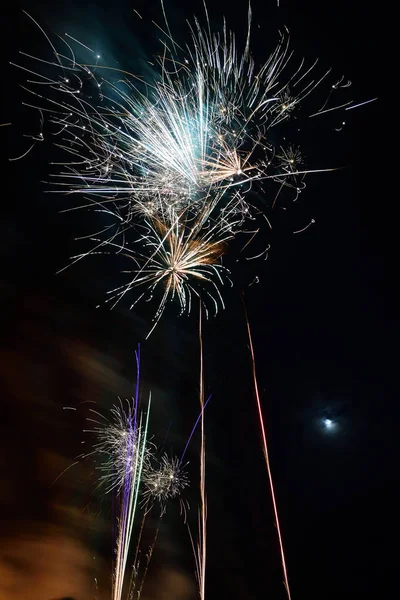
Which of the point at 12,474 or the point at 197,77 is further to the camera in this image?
the point at 197,77

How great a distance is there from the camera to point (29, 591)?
210 centimetres

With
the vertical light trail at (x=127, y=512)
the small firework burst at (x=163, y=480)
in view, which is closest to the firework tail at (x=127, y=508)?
the vertical light trail at (x=127, y=512)

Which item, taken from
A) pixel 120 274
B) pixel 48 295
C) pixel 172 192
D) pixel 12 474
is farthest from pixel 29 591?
pixel 172 192

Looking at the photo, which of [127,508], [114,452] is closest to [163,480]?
[127,508]

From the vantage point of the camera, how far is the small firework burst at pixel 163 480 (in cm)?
309

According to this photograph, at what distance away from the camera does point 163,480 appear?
3174 millimetres

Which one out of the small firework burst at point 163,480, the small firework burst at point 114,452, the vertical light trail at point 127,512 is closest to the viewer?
the vertical light trail at point 127,512

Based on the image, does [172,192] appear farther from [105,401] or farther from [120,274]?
[105,401]

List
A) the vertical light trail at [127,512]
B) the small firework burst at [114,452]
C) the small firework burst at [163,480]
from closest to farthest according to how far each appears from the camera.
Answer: the vertical light trail at [127,512] < the small firework burst at [114,452] < the small firework burst at [163,480]

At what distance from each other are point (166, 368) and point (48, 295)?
4.65 feet

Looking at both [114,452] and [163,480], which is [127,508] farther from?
[163,480]

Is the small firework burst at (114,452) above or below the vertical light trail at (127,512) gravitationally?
above

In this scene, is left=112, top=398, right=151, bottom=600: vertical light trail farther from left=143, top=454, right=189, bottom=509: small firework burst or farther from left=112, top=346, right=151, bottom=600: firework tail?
left=143, top=454, right=189, bottom=509: small firework burst

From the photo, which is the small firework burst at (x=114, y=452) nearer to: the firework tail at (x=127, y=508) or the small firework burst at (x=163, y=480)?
the firework tail at (x=127, y=508)
